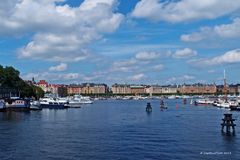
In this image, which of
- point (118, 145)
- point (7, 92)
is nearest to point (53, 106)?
point (7, 92)

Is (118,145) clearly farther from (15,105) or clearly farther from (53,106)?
(53,106)

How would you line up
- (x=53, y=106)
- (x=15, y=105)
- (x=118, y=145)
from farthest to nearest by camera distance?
(x=53, y=106)
(x=15, y=105)
(x=118, y=145)

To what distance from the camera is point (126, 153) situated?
37.0 meters

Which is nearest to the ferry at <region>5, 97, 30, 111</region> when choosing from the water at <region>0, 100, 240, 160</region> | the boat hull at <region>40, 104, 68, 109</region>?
the boat hull at <region>40, 104, 68, 109</region>

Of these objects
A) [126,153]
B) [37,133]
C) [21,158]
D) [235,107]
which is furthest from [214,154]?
[235,107]

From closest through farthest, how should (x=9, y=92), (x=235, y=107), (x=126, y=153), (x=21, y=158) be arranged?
(x=21, y=158)
(x=126, y=153)
(x=235, y=107)
(x=9, y=92)

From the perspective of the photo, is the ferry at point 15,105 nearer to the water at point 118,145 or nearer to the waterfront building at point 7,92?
the waterfront building at point 7,92

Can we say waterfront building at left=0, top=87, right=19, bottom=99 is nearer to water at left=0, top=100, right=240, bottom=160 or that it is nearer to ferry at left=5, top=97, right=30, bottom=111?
ferry at left=5, top=97, right=30, bottom=111

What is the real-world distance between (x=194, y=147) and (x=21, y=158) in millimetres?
15128

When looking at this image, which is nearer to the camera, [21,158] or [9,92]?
[21,158]

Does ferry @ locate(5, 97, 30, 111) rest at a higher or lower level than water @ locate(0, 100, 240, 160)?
higher

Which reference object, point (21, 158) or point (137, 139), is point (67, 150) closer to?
point (21, 158)

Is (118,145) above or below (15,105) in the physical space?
below

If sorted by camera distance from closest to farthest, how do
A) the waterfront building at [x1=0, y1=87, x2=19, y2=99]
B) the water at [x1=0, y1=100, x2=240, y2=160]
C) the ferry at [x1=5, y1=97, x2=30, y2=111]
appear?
the water at [x1=0, y1=100, x2=240, y2=160]
the ferry at [x1=5, y1=97, x2=30, y2=111]
the waterfront building at [x1=0, y1=87, x2=19, y2=99]
